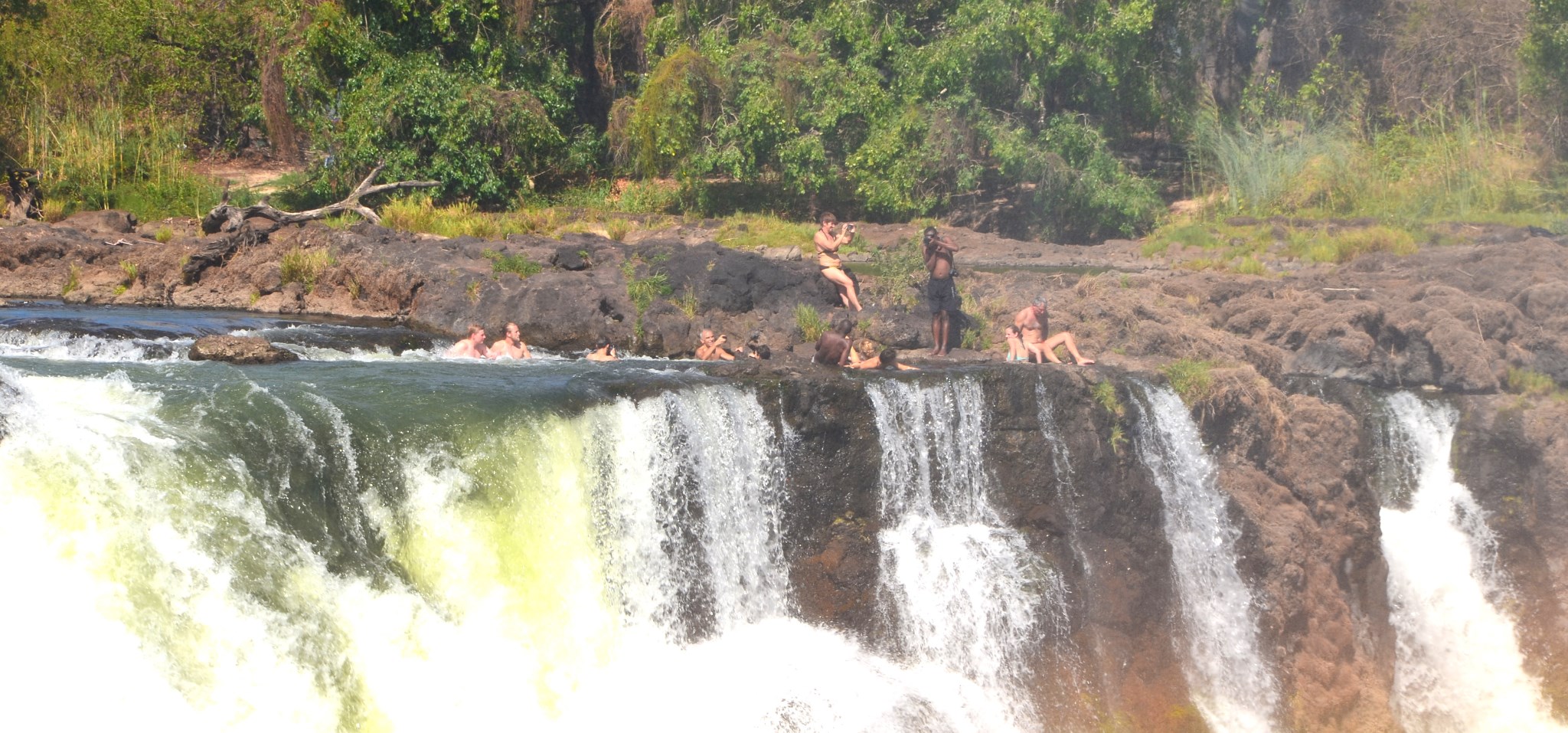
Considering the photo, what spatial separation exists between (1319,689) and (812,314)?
23.2ft

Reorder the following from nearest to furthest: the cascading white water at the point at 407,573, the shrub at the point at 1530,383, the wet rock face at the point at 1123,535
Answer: the cascading white water at the point at 407,573 → the wet rock face at the point at 1123,535 → the shrub at the point at 1530,383

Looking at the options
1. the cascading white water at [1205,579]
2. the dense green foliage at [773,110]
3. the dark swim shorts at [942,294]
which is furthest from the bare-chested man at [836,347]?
the dense green foliage at [773,110]

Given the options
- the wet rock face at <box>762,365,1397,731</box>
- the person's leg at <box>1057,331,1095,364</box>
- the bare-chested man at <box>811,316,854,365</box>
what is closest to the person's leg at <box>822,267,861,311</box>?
the person's leg at <box>1057,331,1095,364</box>

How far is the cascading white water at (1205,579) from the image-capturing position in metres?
11.0

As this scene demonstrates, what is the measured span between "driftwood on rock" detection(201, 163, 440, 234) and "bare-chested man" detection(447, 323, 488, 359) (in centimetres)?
608

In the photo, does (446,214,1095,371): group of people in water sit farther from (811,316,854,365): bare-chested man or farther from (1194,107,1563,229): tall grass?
(1194,107,1563,229): tall grass

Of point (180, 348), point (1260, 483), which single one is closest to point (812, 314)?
point (1260, 483)

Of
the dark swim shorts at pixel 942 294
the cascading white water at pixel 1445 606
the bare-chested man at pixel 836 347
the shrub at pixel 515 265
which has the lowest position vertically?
the cascading white water at pixel 1445 606

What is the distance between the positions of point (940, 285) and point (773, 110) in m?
8.72

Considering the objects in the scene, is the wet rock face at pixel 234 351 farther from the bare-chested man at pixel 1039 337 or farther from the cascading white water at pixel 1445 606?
the cascading white water at pixel 1445 606

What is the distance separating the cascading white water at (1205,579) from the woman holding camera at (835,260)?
5250 mm

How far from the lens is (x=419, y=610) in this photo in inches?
351

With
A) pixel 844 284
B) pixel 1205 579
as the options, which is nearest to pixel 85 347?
pixel 844 284

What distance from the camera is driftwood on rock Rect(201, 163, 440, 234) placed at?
18828 millimetres
